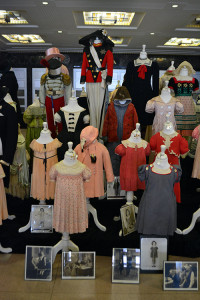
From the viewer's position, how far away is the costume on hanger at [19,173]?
4.71 m

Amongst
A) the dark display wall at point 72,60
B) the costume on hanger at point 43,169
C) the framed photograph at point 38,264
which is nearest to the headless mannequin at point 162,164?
the costume on hanger at point 43,169

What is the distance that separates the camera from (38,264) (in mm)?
3443

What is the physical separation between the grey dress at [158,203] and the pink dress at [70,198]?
1.99ft

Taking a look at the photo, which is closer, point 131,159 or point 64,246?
point 64,246

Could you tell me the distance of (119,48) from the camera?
487 inches

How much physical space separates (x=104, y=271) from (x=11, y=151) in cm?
164

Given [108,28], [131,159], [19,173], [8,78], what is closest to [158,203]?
[131,159]

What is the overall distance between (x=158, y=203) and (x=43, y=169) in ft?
4.50

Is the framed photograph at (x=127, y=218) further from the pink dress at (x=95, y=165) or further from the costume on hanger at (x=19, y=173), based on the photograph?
the costume on hanger at (x=19, y=173)

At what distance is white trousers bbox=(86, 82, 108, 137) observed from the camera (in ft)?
16.0

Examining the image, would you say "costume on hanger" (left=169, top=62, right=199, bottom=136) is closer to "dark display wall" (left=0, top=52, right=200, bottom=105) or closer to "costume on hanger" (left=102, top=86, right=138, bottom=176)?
"costume on hanger" (left=102, top=86, right=138, bottom=176)

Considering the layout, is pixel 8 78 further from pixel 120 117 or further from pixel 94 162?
pixel 94 162

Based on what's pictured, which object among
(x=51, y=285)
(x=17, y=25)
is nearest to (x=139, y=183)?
(x=51, y=285)

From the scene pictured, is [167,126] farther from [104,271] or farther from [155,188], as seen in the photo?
[104,271]
